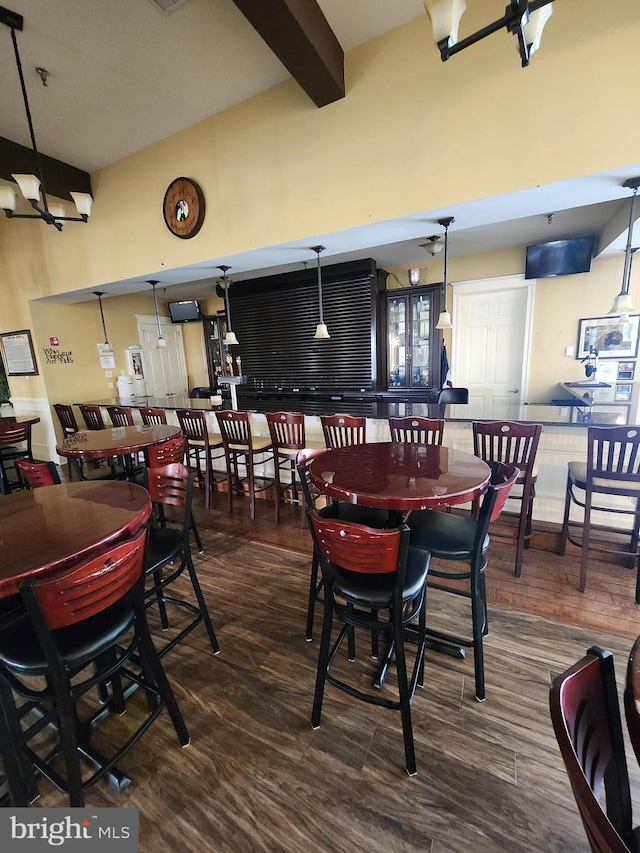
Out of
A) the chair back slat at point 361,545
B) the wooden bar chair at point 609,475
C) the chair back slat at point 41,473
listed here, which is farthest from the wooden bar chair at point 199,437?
the wooden bar chair at point 609,475

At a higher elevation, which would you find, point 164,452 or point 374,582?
point 164,452

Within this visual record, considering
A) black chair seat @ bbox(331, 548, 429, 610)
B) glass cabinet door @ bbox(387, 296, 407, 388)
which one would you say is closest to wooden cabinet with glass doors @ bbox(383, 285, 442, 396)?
glass cabinet door @ bbox(387, 296, 407, 388)

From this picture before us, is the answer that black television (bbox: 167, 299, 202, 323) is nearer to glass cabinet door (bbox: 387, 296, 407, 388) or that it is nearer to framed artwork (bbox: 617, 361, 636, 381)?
glass cabinet door (bbox: 387, 296, 407, 388)

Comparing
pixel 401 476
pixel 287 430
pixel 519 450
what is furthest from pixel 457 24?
pixel 287 430

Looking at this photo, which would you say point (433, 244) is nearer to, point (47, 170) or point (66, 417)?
point (47, 170)

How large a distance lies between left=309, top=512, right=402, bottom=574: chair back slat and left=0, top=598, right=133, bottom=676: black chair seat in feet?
2.59

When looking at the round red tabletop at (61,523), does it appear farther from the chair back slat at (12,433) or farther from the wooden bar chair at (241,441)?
the chair back slat at (12,433)

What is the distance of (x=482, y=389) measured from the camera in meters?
5.40

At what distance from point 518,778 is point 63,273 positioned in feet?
19.3

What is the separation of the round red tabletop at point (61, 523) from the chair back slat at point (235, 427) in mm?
1462

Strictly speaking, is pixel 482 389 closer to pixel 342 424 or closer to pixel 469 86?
pixel 342 424

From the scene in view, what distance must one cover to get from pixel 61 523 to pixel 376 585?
1269mm

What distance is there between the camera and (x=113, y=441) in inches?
113

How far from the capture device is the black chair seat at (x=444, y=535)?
1587mm
